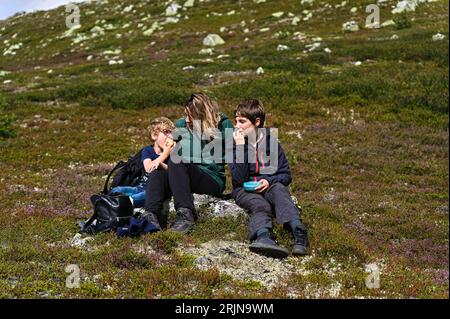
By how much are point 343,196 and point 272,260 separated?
648 cm

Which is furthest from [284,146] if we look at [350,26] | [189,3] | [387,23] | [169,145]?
[189,3]

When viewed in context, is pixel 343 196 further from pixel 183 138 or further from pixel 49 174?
pixel 49 174

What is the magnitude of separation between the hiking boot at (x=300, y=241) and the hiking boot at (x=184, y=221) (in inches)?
69.3

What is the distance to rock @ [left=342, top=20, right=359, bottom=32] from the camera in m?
41.2

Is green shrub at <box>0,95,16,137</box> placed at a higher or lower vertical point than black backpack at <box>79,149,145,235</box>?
lower

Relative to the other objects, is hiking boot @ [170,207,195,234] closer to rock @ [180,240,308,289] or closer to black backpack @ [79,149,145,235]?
rock @ [180,240,308,289]

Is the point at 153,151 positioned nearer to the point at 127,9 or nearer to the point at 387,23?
the point at 387,23

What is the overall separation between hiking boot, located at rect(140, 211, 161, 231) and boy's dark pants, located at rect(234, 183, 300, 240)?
4.96 ft

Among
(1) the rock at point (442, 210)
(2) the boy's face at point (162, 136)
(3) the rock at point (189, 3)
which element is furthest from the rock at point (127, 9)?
(2) the boy's face at point (162, 136)

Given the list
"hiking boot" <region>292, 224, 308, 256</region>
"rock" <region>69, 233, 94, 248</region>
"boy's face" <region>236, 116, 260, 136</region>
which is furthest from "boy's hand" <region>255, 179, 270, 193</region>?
"rock" <region>69, 233, 94, 248</region>

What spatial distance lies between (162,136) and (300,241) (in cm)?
321

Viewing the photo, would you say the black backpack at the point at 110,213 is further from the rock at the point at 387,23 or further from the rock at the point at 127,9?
the rock at the point at 127,9

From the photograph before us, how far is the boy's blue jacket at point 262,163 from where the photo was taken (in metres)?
9.54

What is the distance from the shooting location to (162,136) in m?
9.98
